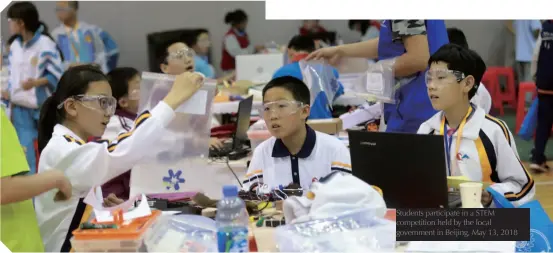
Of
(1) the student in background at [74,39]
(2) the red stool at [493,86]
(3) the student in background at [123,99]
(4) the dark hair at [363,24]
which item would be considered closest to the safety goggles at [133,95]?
(3) the student in background at [123,99]

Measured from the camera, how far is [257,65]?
259 inches

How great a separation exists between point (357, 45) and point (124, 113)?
1282 millimetres


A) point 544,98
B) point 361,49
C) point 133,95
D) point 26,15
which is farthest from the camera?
point 544,98

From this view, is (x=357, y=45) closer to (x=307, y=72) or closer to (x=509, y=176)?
(x=307, y=72)

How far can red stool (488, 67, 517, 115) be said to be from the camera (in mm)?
8375

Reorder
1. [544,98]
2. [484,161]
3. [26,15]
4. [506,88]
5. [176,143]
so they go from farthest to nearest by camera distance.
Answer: [506,88] < [544,98] < [26,15] < [176,143] < [484,161]

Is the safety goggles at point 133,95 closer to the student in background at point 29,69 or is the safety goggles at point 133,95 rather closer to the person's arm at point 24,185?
the person's arm at point 24,185

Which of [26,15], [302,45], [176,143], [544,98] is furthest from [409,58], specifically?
[26,15]

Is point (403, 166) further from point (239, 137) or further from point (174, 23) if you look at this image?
point (174, 23)

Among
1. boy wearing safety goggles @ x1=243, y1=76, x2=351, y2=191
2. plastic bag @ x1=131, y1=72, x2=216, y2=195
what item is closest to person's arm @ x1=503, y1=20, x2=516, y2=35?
boy wearing safety goggles @ x1=243, y1=76, x2=351, y2=191

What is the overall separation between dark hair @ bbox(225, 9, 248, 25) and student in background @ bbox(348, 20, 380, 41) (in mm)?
1599

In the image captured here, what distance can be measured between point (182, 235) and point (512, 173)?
1.26 metres

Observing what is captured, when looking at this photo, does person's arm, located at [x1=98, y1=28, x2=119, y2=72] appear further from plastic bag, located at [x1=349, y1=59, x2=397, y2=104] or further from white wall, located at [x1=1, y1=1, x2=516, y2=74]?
plastic bag, located at [x1=349, y1=59, x2=397, y2=104]

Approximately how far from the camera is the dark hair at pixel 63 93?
8.67ft
